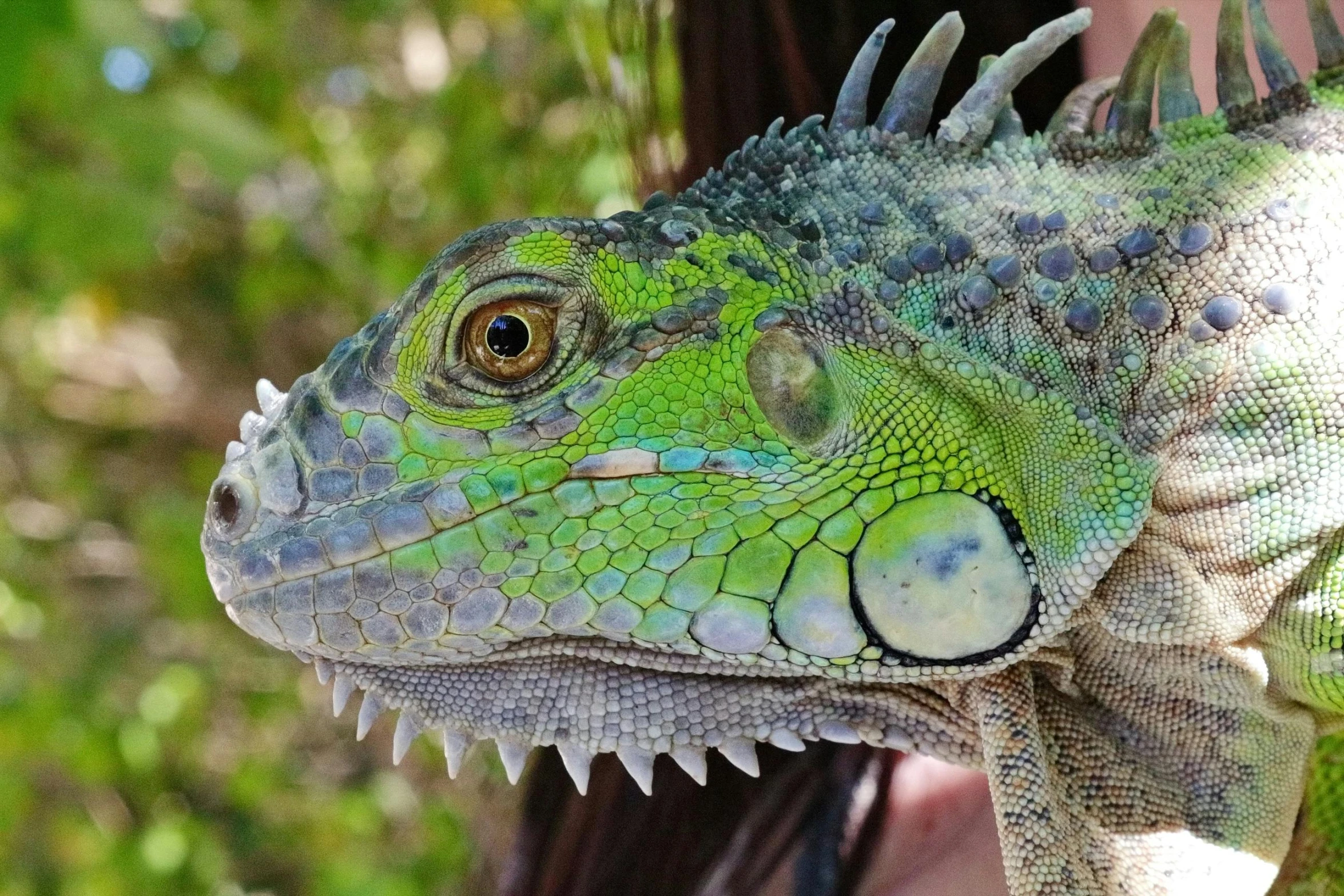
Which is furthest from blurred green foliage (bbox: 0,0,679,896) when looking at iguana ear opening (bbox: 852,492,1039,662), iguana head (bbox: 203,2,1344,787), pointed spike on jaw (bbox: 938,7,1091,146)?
iguana ear opening (bbox: 852,492,1039,662)

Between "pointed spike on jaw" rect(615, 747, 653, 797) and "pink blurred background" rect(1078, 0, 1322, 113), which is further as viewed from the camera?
"pink blurred background" rect(1078, 0, 1322, 113)

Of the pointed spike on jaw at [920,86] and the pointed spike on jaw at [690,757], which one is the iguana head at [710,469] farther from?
the pointed spike on jaw at [920,86]

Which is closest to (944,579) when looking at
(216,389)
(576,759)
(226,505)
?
(576,759)

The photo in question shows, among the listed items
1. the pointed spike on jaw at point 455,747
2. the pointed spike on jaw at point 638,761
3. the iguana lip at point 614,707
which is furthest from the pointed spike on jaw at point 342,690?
the pointed spike on jaw at point 638,761

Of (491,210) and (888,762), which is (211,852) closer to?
(491,210)

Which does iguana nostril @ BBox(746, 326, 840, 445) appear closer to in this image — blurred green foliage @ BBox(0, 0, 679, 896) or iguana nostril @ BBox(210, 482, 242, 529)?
iguana nostril @ BBox(210, 482, 242, 529)

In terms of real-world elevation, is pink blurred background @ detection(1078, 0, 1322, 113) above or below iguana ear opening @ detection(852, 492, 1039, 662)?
above
